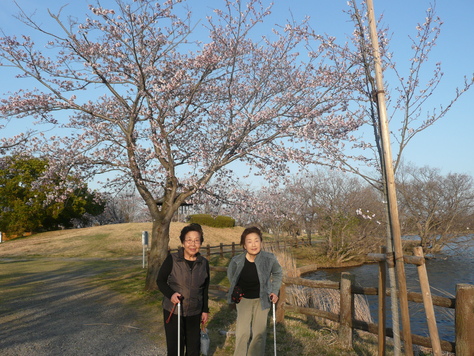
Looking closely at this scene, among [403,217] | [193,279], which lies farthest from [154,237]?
[403,217]

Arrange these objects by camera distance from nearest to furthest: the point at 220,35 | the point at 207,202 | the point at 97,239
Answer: the point at 220,35 < the point at 207,202 < the point at 97,239

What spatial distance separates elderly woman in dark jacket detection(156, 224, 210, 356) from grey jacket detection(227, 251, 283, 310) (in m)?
0.39

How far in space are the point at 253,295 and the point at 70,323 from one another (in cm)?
542

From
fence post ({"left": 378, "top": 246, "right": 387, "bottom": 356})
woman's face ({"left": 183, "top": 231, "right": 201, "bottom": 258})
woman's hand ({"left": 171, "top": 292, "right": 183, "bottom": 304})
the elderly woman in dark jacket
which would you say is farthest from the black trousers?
fence post ({"left": 378, "top": 246, "right": 387, "bottom": 356})

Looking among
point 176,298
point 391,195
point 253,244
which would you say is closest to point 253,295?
point 253,244

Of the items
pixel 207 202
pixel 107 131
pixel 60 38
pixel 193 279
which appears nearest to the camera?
pixel 193 279

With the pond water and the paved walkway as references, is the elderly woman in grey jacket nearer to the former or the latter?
the paved walkway

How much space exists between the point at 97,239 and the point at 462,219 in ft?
96.4

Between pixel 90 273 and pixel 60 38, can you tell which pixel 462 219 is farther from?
pixel 60 38

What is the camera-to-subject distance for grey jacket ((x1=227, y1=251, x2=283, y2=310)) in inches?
189

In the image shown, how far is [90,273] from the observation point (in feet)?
60.3

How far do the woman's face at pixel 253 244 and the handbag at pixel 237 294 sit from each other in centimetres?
45

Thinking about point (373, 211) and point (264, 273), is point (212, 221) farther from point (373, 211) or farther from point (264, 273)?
point (264, 273)

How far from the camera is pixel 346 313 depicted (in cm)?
680
